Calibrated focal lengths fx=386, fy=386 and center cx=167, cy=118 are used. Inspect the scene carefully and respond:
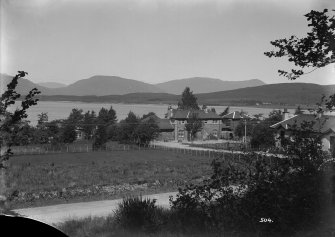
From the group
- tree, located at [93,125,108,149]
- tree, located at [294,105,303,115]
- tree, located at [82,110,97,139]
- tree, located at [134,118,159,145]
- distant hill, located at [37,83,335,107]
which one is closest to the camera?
distant hill, located at [37,83,335,107]

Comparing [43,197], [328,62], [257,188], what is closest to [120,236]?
[257,188]

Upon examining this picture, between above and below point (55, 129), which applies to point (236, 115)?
above

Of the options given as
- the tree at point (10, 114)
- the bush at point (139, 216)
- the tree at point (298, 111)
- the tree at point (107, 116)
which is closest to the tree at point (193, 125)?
the tree at point (107, 116)

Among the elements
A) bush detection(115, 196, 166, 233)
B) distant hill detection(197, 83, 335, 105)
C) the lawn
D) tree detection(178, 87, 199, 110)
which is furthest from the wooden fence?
bush detection(115, 196, 166, 233)

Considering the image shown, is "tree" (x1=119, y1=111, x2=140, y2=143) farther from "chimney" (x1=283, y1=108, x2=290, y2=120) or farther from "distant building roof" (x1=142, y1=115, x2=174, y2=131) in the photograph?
"chimney" (x1=283, y1=108, x2=290, y2=120)

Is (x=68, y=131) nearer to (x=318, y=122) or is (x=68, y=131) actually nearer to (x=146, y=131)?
(x=146, y=131)

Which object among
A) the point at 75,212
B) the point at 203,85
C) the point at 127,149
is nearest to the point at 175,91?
the point at 203,85
